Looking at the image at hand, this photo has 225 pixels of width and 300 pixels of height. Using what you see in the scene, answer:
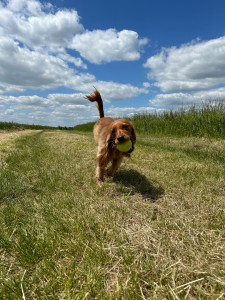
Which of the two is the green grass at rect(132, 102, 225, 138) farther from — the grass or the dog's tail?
the dog's tail

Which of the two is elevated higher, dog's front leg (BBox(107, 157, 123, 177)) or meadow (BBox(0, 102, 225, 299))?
dog's front leg (BBox(107, 157, 123, 177))

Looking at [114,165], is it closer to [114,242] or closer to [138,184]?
[138,184]

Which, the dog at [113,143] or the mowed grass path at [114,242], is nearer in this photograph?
the mowed grass path at [114,242]

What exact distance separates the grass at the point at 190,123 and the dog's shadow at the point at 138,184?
761 cm

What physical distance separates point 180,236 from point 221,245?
0.27 m

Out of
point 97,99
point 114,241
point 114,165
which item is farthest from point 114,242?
point 97,99

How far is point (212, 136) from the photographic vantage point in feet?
32.3

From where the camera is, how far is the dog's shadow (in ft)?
8.45

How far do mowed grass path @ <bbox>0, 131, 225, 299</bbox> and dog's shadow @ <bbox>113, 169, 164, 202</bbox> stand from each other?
3 cm

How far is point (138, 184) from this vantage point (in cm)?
303

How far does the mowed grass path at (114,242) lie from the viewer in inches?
44.7

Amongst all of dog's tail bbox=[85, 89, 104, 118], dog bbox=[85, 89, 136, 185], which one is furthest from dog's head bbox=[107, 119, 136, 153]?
dog's tail bbox=[85, 89, 104, 118]

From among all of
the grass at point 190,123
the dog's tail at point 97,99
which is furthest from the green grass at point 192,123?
the dog's tail at point 97,99

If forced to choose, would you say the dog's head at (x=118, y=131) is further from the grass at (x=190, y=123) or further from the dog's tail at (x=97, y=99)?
the grass at (x=190, y=123)
